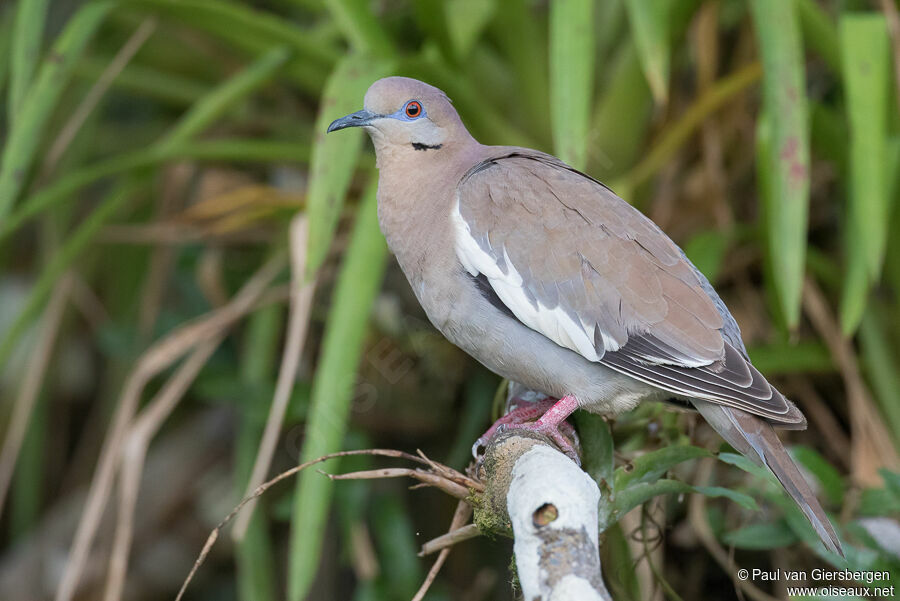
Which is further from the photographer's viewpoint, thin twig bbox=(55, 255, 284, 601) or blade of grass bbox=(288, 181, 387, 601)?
thin twig bbox=(55, 255, 284, 601)

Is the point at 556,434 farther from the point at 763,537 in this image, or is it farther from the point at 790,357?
the point at 790,357

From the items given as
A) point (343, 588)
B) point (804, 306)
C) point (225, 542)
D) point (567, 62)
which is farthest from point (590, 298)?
point (225, 542)

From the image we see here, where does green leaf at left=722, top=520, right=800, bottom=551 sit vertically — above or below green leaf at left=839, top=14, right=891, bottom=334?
below

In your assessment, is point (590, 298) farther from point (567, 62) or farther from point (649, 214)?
point (649, 214)

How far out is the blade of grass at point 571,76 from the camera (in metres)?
1.89

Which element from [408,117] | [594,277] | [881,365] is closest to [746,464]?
[594,277]

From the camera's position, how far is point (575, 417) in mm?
1888

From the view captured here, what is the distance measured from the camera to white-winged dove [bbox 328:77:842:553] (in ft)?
5.39

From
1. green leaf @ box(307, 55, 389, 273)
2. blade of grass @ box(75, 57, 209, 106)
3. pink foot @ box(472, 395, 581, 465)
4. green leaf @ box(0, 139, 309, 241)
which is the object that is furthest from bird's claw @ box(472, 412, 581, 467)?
blade of grass @ box(75, 57, 209, 106)

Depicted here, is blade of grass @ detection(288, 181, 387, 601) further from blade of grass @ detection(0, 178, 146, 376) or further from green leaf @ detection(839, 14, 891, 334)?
green leaf @ detection(839, 14, 891, 334)

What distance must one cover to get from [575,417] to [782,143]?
71 centimetres

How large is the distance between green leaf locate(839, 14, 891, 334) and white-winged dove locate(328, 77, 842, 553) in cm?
38

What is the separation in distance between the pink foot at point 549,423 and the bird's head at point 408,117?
1.94ft

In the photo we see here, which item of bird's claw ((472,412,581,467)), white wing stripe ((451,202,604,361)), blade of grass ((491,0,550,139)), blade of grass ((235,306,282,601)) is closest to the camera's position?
bird's claw ((472,412,581,467))
